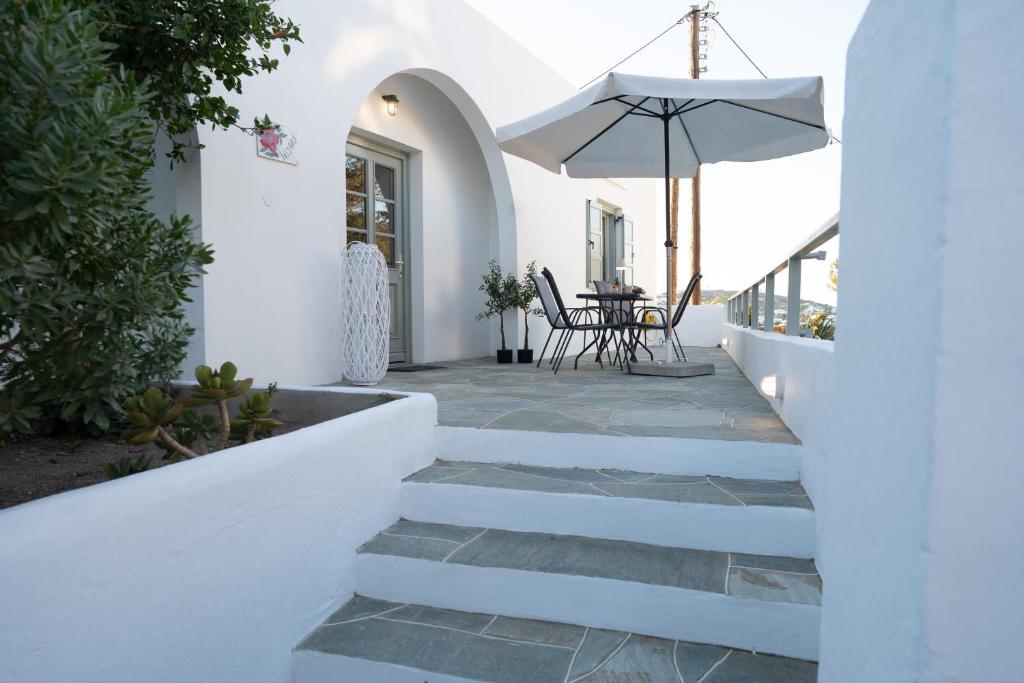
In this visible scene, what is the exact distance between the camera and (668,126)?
16.1 ft

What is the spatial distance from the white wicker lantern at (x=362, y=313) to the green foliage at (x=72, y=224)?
7.23 ft

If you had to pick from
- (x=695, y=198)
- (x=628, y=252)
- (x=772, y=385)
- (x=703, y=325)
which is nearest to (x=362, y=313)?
(x=772, y=385)

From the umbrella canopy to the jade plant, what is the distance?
2882 mm

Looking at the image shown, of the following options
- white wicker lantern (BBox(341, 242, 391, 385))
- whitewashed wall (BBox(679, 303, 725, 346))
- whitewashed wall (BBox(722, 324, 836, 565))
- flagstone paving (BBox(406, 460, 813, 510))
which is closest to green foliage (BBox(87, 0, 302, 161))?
white wicker lantern (BBox(341, 242, 391, 385))

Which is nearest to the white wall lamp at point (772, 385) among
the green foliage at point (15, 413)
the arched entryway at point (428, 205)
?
the green foliage at point (15, 413)

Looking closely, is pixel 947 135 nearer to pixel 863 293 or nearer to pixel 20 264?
pixel 863 293

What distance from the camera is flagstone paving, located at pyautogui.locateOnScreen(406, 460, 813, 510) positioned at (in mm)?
2150

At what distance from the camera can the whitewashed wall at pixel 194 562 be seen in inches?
45.7

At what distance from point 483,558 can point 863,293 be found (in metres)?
1.38

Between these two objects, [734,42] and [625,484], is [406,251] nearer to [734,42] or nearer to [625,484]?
[625,484]

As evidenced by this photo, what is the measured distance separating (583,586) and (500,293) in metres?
5.20

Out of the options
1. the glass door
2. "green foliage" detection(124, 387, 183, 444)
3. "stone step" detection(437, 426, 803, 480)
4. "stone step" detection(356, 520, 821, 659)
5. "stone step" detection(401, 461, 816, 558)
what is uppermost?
the glass door

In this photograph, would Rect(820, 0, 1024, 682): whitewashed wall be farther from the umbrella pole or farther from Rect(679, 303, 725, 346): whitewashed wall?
Rect(679, 303, 725, 346): whitewashed wall

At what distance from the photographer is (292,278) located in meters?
4.37
